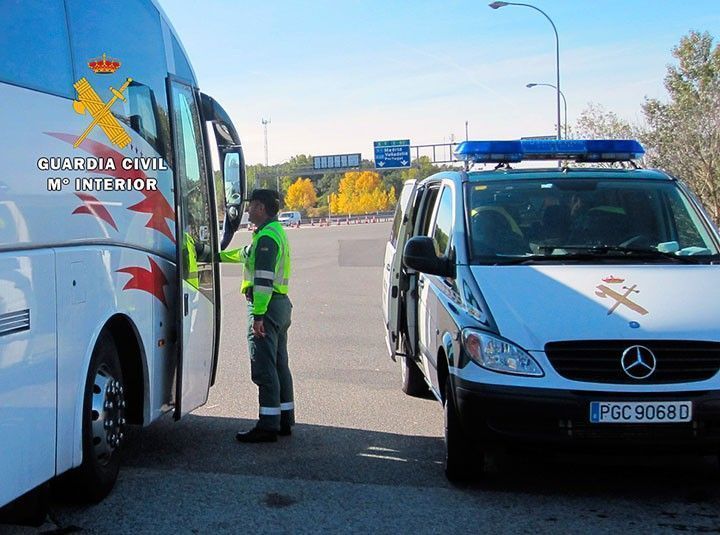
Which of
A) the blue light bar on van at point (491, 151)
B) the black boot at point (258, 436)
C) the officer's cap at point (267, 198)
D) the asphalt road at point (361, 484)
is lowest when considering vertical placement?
the asphalt road at point (361, 484)

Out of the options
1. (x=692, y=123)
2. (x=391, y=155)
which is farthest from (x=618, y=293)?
(x=391, y=155)

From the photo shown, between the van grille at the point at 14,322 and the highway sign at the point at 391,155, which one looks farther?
the highway sign at the point at 391,155

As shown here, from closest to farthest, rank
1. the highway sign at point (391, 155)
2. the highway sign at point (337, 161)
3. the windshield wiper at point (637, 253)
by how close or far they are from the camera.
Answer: the windshield wiper at point (637, 253) < the highway sign at point (391, 155) < the highway sign at point (337, 161)

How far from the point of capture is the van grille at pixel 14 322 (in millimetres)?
3947

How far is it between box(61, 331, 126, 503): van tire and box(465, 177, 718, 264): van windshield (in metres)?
2.38

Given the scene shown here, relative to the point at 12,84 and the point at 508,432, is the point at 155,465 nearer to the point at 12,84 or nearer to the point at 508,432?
the point at 508,432

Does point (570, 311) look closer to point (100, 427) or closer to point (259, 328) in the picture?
point (259, 328)

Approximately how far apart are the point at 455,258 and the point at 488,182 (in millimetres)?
908

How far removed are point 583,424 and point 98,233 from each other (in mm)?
2834

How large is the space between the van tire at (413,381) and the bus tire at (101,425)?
3386 millimetres

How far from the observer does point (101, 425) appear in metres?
5.28

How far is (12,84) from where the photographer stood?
4.19m

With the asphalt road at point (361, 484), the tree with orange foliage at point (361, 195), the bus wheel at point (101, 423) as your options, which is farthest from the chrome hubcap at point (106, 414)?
the tree with orange foliage at point (361, 195)

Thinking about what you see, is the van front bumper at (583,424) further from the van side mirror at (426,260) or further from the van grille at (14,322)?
the van grille at (14,322)
